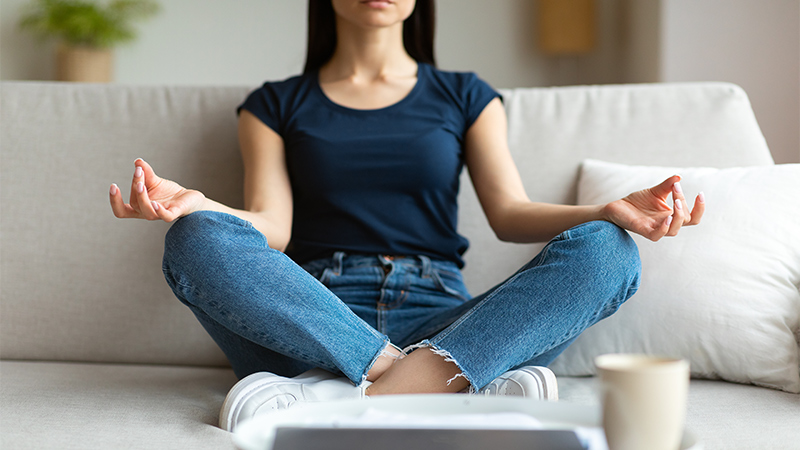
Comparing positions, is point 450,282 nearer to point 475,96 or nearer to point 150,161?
point 475,96

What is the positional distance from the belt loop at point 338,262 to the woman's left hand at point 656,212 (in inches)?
19.0

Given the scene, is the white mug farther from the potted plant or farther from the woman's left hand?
the potted plant

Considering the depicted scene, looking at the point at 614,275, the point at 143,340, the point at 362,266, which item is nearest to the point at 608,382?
the point at 614,275

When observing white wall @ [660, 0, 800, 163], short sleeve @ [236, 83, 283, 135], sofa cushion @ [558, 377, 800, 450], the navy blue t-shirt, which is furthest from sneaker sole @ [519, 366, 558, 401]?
white wall @ [660, 0, 800, 163]

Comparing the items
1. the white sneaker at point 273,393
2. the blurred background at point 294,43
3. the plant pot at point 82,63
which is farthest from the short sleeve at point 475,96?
the plant pot at point 82,63

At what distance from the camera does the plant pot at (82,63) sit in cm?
326

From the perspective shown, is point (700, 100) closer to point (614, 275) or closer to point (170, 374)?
point (614, 275)

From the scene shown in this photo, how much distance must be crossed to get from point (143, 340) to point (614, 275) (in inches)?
36.0

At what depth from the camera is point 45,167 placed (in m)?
1.37

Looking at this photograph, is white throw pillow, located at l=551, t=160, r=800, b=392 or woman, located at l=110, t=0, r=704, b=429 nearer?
woman, located at l=110, t=0, r=704, b=429

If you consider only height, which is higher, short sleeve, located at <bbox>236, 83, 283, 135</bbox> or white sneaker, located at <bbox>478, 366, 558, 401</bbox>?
short sleeve, located at <bbox>236, 83, 283, 135</bbox>

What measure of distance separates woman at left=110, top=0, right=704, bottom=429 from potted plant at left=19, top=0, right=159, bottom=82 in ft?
7.31

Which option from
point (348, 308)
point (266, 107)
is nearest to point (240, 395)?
point (348, 308)

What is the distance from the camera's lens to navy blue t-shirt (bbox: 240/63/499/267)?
126 centimetres
